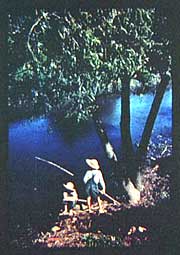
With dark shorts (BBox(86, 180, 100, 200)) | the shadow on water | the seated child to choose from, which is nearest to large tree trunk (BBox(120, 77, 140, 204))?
the shadow on water

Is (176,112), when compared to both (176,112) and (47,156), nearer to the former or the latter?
(176,112)

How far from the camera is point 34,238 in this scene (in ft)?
6.70

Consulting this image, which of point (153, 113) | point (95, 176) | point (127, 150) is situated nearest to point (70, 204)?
point (95, 176)

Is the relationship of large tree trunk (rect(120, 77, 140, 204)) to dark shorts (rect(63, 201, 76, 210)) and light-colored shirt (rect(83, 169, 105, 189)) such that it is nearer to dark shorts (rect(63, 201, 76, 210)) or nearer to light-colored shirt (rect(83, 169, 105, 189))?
light-colored shirt (rect(83, 169, 105, 189))

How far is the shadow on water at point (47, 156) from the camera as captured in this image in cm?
203

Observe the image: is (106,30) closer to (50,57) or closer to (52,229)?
(50,57)

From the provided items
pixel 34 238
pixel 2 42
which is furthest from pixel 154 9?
pixel 34 238

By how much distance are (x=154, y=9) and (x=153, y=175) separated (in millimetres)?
810

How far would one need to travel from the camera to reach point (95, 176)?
205 cm

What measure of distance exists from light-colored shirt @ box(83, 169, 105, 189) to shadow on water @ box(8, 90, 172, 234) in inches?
1.0

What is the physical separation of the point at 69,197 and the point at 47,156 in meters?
0.23

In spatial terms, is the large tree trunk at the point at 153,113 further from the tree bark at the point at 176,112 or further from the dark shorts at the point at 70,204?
the dark shorts at the point at 70,204

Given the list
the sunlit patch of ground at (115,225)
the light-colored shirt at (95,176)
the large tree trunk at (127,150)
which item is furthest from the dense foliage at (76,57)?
the sunlit patch of ground at (115,225)

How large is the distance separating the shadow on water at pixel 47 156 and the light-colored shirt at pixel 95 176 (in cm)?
3
